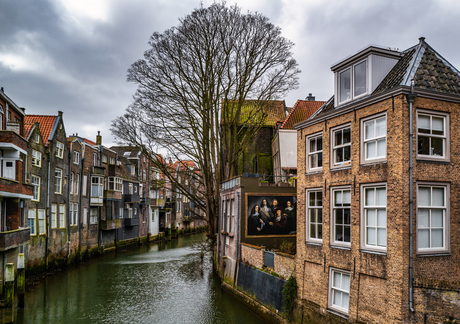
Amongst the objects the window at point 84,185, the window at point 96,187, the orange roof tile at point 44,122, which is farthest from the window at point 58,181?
the window at point 96,187

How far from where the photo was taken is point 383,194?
11.0 meters

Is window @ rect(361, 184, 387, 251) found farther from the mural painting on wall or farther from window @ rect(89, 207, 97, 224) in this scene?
window @ rect(89, 207, 97, 224)

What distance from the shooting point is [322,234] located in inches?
529

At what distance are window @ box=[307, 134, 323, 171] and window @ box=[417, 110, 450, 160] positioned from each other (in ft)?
12.4

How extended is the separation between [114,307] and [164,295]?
319 centimetres

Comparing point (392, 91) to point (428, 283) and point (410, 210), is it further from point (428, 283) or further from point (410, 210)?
point (428, 283)

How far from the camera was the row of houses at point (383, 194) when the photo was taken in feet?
33.7

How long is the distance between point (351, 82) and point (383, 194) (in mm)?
4202

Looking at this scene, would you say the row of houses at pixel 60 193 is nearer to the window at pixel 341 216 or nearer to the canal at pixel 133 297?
the canal at pixel 133 297

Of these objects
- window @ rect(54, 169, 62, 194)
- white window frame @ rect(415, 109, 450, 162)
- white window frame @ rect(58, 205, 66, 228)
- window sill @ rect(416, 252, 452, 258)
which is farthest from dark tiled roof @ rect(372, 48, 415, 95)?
white window frame @ rect(58, 205, 66, 228)

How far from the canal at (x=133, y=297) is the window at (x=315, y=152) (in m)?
7.12

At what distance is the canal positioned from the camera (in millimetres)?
17688

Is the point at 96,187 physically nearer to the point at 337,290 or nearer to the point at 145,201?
the point at 145,201

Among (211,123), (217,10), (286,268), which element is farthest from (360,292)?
(217,10)
